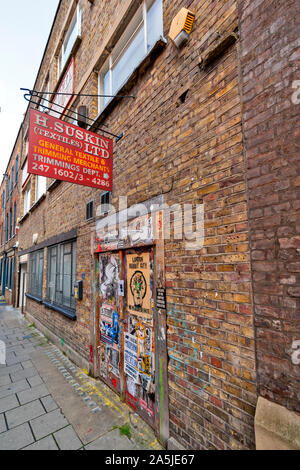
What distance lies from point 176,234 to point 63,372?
13.2 feet

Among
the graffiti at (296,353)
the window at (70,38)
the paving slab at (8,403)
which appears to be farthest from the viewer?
the window at (70,38)

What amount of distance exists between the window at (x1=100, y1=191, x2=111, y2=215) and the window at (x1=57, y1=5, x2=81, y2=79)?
15.5 feet

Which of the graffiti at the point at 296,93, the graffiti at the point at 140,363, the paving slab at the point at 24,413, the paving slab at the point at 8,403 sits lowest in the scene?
the paving slab at the point at 8,403

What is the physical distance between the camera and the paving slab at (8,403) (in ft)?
10.9

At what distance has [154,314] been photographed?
280cm

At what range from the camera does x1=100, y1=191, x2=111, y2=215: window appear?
403 centimetres

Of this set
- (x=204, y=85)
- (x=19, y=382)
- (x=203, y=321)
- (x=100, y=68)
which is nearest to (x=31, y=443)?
(x=19, y=382)

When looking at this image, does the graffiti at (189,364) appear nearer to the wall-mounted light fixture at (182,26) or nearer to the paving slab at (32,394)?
the paving slab at (32,394)

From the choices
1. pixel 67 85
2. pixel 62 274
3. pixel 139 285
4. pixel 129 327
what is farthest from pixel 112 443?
pixel 67 85

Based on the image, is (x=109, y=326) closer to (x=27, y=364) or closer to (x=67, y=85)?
(x=27, y=364)

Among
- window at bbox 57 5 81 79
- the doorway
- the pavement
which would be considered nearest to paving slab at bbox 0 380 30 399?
the pavement

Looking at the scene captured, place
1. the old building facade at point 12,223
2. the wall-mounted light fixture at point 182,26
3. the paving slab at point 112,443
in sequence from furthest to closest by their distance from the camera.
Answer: the old building facade at point 12,223 → the paving slab at point 112,443 → the wall-mounted light fixture at point 182,26

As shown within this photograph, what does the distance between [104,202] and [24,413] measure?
3.46m

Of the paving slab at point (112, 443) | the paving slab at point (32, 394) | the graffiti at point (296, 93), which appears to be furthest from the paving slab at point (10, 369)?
the graffiti at point (296, 93)
